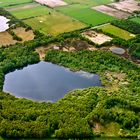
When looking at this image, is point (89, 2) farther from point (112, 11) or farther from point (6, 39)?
point (6, 39)

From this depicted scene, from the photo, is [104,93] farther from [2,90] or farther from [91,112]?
[2,90]

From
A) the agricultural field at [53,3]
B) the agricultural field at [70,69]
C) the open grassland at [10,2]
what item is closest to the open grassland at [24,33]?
the agricultural field at [70,69]

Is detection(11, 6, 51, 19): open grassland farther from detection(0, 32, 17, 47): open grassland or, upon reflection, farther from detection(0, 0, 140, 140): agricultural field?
detection(0, 32, 17, 47): open grassland

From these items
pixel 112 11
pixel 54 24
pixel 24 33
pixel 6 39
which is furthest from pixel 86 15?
pixel 6 39

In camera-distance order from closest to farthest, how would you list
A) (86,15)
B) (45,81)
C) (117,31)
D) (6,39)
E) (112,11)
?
1. (45,81)
2. (6,39)
3. (117,31)
4. (86,15)
5. (112,11)

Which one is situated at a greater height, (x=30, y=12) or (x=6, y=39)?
(x=30, y=12)

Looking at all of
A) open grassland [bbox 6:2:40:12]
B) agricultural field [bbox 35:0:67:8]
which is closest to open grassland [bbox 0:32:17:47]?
open grassland [bbox 6:2:40:12]
